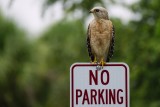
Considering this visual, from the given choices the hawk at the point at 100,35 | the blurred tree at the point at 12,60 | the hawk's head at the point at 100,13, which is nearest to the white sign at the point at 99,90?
the hawk at the point at 100,35

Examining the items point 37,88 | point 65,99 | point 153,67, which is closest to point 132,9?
point 153,67

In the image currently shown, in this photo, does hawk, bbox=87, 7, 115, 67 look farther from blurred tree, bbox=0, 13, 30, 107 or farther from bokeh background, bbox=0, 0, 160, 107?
blurred tree, bbox=0, 13, 30, 107

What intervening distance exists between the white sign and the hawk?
0.71 m

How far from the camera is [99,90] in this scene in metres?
8.89

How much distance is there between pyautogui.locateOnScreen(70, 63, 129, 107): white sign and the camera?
8867 millimetres

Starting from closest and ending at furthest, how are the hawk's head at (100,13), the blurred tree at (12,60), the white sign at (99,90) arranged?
1. the white sign at (99,90)
2. the hawk's head at (100,13)
3. the blurred tree at (12,60)

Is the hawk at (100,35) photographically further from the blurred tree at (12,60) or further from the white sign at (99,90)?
the blurred tree at (12,60)

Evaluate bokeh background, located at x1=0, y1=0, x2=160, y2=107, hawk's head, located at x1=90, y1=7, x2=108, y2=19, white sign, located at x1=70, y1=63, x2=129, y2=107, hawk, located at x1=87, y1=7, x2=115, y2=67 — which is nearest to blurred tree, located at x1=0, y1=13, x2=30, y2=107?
bokeh background, located at x1=0, y1=0, x2=160, y2=107

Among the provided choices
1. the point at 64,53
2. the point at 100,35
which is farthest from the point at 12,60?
the point at 100,35

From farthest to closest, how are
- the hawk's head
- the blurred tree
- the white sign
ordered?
1. the blurred tree
2. the hawk's head
3. the white sign

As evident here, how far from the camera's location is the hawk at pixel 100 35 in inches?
382

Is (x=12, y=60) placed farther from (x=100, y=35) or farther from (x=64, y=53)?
(x=100, y=35)

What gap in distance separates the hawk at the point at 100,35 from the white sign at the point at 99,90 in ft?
2.32

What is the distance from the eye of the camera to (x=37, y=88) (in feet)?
128
